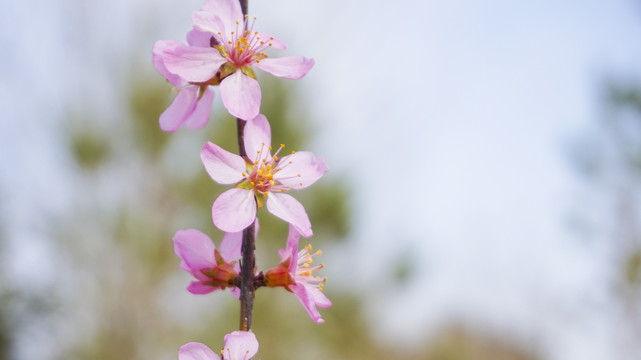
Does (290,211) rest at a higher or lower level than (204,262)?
higher

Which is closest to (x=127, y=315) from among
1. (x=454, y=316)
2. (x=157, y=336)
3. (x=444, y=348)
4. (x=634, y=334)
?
(x=157, y=336)

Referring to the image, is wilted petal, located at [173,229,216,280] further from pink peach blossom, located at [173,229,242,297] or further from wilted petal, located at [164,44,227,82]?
wilted petal, located at [164,44,227,82]

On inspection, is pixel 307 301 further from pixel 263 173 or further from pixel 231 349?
pixel 263 173

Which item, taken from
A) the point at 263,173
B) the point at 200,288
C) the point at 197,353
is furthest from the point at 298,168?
the point at 197,353

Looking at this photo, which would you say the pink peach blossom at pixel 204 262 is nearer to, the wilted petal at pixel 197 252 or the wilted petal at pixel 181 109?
the wilted petal at pixel 197 252

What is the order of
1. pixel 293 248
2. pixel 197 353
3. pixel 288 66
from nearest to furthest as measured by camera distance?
pixel 197 353 → pixel 293 248 → pixel 288 66

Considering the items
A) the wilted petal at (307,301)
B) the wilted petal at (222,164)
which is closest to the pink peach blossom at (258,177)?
the wilted petal at (222,164)
